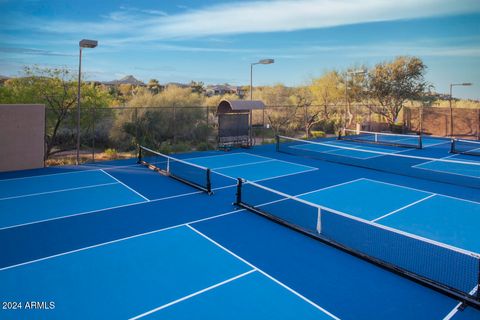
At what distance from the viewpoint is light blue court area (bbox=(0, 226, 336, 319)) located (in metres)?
5.07

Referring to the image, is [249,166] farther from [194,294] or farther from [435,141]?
[435,141]

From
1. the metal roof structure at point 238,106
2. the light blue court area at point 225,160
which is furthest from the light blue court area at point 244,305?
the metal roof structure at point 238,106

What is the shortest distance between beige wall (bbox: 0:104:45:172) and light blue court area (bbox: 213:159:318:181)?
7413 millimetres

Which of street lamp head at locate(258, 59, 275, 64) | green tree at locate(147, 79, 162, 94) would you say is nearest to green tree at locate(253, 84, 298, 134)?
street lamp head at locate(258, 59, 275, 64)

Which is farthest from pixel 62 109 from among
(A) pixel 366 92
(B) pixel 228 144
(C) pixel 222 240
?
(A) pixel 366 92

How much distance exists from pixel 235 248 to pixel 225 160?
1048 centimetres

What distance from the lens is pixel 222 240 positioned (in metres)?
7.64

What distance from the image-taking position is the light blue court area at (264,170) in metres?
13.9

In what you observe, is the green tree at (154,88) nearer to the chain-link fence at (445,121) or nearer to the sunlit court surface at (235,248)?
the chain-link fence at (445,121)

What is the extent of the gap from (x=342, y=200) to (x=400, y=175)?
4.96 meters

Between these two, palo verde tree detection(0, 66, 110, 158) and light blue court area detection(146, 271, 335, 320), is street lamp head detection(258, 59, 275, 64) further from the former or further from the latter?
light blue court area detection(146, 271, 335, 320)

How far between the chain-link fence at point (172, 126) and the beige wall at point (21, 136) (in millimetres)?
2358

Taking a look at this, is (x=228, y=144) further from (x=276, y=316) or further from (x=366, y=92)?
(x=366, y=92)

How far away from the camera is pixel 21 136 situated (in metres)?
14.5
